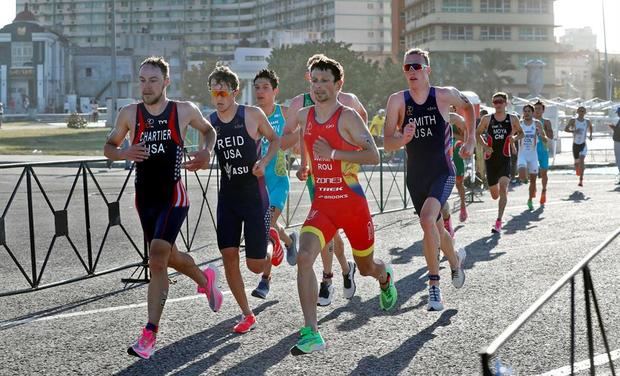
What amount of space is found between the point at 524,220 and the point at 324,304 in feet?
23.5

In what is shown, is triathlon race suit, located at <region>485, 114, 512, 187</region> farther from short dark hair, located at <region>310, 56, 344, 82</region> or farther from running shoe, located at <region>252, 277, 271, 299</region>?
short dark hair, located at <region>310, 56, 344, 82</region>

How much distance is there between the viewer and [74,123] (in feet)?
203

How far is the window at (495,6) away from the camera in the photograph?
10906cm

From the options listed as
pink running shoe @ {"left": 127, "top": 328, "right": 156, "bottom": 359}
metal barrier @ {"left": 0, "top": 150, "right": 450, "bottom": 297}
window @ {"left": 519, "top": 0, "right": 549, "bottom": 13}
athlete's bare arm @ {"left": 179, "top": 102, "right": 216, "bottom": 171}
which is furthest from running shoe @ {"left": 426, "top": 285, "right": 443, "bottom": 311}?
window @ {"left": 519, "top": 0, "right": 549, "bottom": 13}

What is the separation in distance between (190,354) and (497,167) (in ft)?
27.6

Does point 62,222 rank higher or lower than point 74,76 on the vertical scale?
lower

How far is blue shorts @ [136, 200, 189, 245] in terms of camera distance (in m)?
6.30

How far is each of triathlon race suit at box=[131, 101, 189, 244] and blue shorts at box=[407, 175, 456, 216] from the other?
2197mm

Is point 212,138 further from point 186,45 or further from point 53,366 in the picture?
point 186,45

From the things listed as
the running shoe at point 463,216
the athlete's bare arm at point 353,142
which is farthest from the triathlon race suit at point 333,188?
the running shoe at point 463,216

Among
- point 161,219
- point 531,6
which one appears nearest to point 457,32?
point 531,6

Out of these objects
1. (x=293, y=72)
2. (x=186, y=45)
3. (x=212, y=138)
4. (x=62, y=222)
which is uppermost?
(x=186, y=45)

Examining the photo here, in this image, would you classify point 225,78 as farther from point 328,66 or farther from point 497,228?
point 497,228

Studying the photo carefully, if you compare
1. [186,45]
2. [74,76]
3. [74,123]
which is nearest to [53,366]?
[74,123]
